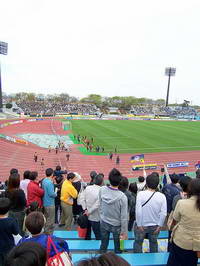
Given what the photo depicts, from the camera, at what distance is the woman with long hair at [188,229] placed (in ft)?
10.2

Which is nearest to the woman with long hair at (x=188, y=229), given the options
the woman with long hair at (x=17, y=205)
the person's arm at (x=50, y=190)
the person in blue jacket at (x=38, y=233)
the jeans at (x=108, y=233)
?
the jeans at (x=108, y=233)

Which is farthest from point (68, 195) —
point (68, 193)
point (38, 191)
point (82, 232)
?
point (82, 232)

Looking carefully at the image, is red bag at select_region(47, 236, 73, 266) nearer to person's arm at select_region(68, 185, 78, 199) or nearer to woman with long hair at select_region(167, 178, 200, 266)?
woman with long hair at select_region(167, 178, 200, 266)

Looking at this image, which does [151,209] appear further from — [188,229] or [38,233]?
[38,233]

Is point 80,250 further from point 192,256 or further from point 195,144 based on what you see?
point 195,144

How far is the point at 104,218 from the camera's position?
4.22m

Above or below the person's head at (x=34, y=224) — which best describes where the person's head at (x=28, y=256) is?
above

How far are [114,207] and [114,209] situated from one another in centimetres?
4

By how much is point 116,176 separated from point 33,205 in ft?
6.15

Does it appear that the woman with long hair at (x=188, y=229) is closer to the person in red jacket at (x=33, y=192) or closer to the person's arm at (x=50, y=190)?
the person's arm at (x=50, y=190)

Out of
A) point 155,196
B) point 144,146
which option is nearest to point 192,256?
point 155,196

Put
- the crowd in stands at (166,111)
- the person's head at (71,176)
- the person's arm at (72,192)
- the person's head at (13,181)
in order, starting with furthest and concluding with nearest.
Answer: the crowd in stands at (166,111) < the person's head at (71,176) < the person's arm at (72,192) < the person's head at (13,181)

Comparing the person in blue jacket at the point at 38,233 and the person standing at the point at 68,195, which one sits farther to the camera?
the person standing at the point at 68,195

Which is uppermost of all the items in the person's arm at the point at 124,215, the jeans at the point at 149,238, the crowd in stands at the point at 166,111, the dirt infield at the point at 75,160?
the crowd in stands at the point at 166,111
